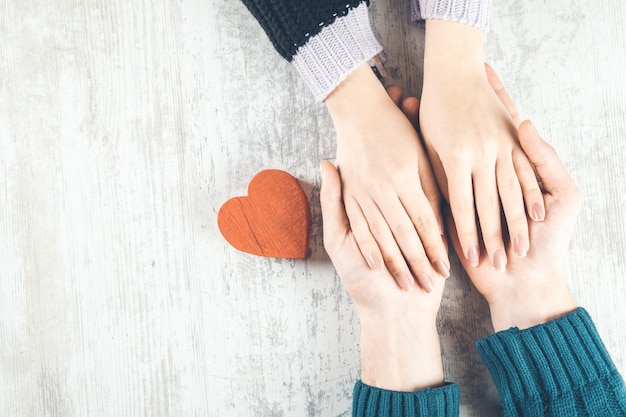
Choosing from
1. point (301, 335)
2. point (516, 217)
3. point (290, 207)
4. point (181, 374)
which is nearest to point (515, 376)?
point (516, 217)

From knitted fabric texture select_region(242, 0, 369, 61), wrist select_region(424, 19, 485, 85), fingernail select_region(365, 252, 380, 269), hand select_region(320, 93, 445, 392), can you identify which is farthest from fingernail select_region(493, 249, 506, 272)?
knitted fabric texture select_region(242, 0, 369, 61)

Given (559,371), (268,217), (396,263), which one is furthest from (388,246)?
(559,371)

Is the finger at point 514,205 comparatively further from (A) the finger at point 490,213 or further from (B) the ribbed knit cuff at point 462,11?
(B) the ribbed knit cuff at point 462,11

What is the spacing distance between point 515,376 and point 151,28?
1002mm

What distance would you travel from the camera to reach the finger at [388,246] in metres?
0.92

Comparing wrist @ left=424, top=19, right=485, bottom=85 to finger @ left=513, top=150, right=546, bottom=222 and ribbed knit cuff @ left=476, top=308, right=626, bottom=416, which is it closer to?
finger @ left=513, top=150, right=546, bottom=222

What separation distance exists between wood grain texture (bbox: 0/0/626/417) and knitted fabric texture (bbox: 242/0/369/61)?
142 millimetres

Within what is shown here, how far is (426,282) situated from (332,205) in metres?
0.22

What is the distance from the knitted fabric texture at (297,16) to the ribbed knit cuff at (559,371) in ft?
2.13

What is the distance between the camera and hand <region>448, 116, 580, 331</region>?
894mm

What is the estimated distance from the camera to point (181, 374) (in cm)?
106

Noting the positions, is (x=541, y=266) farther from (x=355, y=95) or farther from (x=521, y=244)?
(x=355, y=95)

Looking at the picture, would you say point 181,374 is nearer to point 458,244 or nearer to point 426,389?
point 426,389

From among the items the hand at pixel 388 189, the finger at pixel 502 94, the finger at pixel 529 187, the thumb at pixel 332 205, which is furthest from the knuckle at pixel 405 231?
the finger at pixel 502 94
